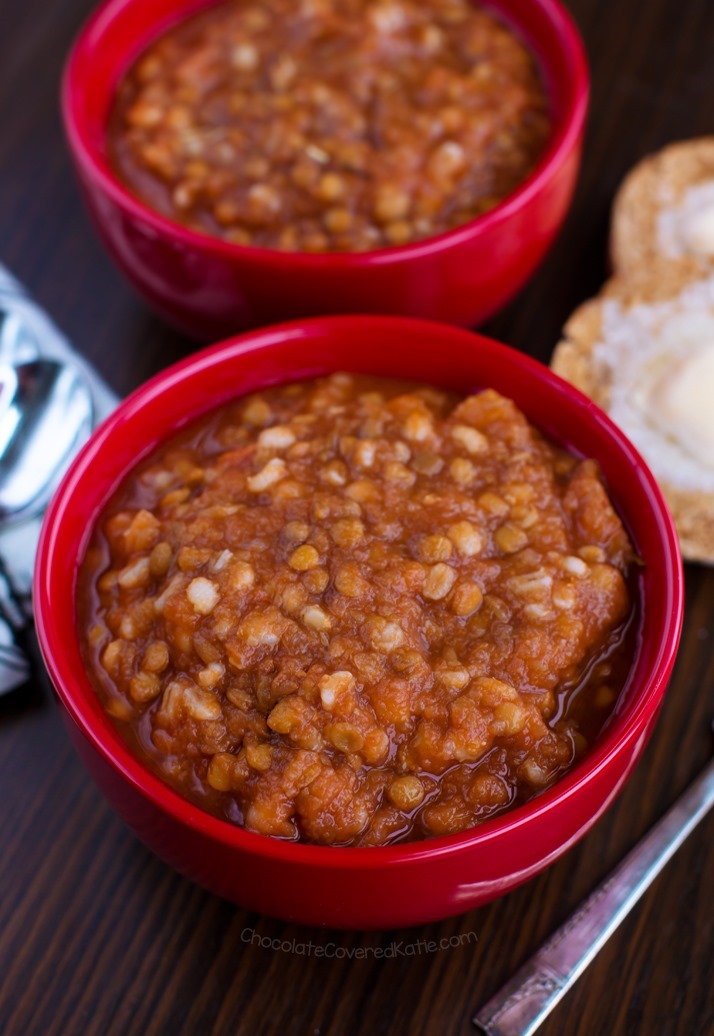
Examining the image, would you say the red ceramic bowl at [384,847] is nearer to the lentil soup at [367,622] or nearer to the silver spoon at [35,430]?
the lentil soup at [367,622]

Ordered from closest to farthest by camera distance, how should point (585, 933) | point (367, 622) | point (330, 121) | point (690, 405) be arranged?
point (367, 622)
point (585, 933)
point (690, 405)
point (330, 121)

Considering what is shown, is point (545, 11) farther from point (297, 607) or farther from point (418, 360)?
point (297, 607)

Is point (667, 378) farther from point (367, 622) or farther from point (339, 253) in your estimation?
point (367, 622)

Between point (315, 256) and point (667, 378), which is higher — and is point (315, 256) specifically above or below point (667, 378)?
above

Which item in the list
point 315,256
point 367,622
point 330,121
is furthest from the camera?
point 330,121

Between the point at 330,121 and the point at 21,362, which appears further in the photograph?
the point at 330,121

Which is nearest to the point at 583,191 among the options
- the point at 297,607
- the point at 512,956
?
the point at 297,607

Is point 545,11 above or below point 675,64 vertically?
above

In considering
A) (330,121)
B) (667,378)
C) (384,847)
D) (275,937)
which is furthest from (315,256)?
(275,937)
